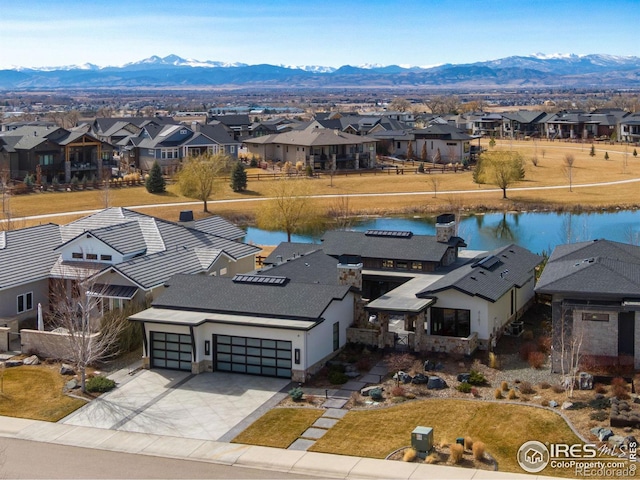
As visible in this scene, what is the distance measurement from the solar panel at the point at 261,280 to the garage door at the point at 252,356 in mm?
3631

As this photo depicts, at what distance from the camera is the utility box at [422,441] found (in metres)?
25.9

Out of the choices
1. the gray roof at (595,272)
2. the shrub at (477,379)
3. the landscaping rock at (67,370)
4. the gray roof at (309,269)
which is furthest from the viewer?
the gray roof at (309,269)

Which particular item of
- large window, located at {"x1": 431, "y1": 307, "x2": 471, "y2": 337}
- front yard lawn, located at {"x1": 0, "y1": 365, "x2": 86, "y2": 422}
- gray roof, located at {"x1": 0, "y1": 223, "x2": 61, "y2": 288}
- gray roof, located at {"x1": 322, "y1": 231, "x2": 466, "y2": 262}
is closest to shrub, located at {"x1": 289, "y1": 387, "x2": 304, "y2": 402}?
front yard lawn, located at {"x1": 0, "y1": 365, "x2": 86, "y2": 422}

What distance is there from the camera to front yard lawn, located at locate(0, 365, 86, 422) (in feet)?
102

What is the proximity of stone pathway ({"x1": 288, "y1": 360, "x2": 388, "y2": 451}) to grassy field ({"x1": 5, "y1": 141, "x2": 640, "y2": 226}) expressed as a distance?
46127mm

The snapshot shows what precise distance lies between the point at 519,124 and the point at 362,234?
120 meters

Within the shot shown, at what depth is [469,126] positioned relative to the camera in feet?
538

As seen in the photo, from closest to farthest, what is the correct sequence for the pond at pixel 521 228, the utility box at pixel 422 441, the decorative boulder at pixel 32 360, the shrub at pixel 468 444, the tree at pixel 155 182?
the utility box at pixel 422 441, the shrub at pixel 468 444, the decorative boulder at pixel 32 360, the pond at pixel 521 228, the tree at pixel 155 182

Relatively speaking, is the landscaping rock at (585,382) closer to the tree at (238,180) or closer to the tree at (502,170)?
the tree at (502,170)

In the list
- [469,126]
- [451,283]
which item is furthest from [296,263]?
[469,126]

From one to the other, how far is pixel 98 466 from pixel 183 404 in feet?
19.2

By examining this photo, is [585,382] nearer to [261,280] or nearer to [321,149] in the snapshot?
[261,280]

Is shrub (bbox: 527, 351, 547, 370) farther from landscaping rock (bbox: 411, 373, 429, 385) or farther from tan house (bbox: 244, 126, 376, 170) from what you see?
tan house (bbox: 244, 126, 376, 170)

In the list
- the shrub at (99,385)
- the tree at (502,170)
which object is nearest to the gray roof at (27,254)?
the shrub at (99,385)
